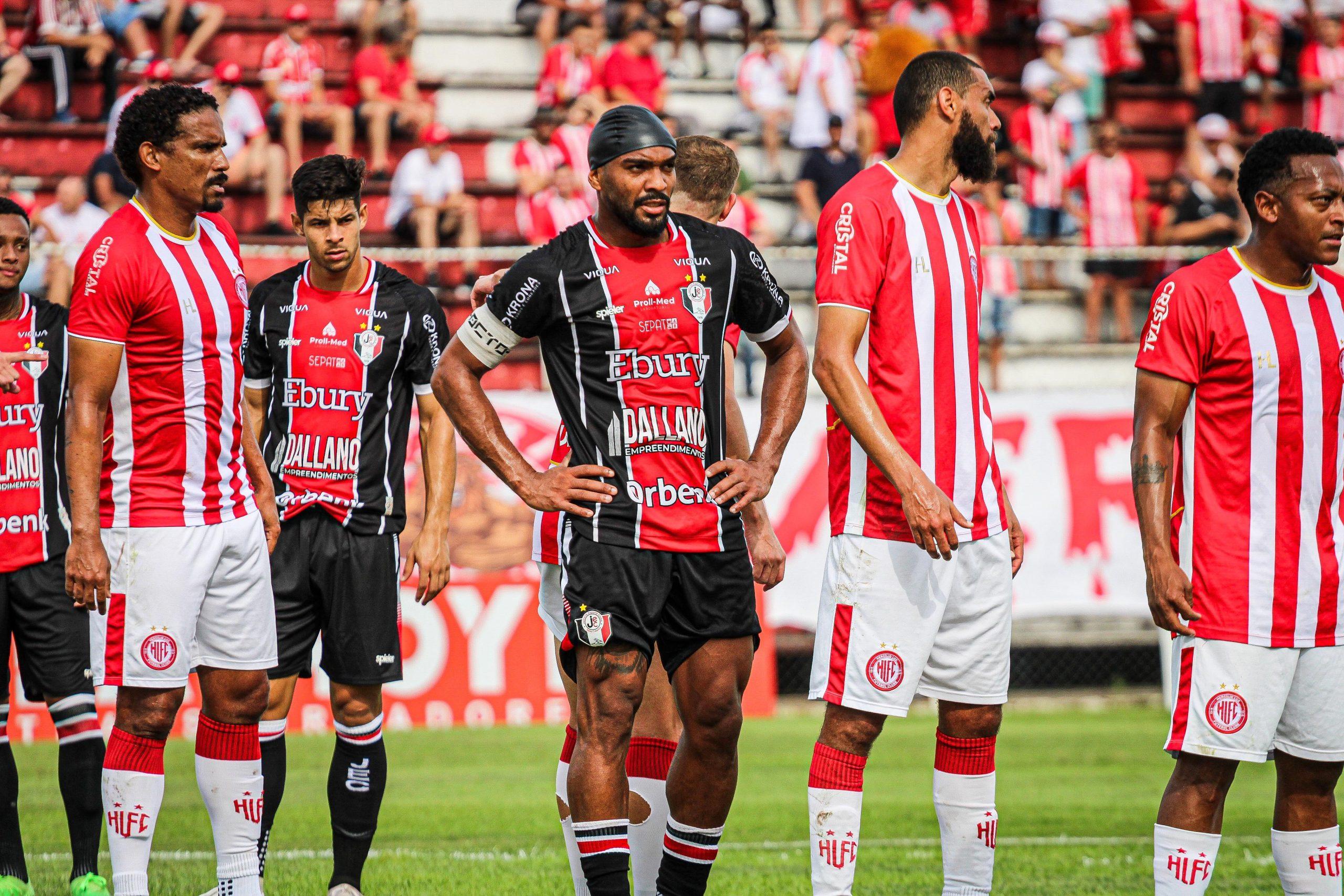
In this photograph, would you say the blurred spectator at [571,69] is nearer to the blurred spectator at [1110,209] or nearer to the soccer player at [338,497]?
the blurred spectator at [1110,209]

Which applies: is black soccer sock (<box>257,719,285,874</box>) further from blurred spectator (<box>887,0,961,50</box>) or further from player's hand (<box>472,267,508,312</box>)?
blurred spectator (<box>887,0,961,50</box>)

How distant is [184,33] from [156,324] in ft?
41.4

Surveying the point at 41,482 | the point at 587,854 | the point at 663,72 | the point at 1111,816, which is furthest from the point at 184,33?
the point at 587,854

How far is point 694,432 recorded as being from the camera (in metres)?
5.09

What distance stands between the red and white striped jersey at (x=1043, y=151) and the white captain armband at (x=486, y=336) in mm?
12783

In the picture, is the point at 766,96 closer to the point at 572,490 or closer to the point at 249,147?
the point at 249,147

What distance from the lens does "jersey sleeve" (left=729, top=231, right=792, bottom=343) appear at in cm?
527

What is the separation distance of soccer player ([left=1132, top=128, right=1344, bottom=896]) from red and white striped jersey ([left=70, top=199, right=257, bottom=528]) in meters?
3.29

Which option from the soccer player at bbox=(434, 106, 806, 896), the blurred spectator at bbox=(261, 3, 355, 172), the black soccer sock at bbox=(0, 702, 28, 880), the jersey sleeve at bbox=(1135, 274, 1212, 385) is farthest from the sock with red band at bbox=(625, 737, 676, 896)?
the blurred spectator at bbox=(261, 3, 355, 172)

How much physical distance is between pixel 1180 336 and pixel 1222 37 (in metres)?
14.8

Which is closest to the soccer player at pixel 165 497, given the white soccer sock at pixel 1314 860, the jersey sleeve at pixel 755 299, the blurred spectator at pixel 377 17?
the jersey sleeve at pixel 755 299

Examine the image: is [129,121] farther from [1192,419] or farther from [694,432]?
[1192,419]

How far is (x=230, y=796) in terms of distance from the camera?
5.65 meters

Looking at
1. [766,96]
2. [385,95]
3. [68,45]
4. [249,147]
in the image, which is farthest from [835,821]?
[68,45]
